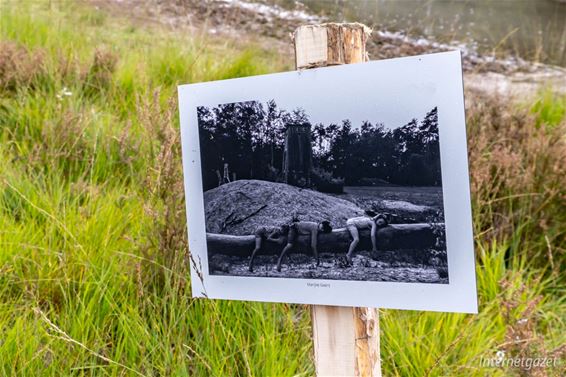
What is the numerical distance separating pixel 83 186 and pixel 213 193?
0.98 meters

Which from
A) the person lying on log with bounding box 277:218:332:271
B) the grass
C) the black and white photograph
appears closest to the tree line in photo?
the black and white photograph

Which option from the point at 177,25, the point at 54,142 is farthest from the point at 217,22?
the point at 54,142

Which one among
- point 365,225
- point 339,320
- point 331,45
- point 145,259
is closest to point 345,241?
point 365,225

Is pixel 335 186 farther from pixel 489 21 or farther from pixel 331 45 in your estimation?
pixel 489 21

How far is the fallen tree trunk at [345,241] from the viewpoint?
3.10ft

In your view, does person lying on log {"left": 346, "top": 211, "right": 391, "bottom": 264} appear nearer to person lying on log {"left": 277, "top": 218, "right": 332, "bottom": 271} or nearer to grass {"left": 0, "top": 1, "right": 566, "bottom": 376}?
person lying on log {"left": 277, "top": 218, "right": 332, "bottom": 271}

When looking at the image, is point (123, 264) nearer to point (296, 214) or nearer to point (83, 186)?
point (83, 186)

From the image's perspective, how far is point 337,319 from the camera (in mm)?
1036

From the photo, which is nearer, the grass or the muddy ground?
the muddy ground

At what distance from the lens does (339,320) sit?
1034 millimetres

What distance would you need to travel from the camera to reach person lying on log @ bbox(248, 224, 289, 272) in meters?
1.06

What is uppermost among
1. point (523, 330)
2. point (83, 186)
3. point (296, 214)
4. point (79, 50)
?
point (79, 50)

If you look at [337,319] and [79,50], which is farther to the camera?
[79,50]

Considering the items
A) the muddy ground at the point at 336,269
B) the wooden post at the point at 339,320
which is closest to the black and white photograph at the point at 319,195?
the muddy ground at the point at 336,269
